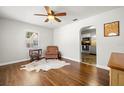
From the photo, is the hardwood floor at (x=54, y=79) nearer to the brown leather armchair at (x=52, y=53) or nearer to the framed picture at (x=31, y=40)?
the brown leather armchair at (x=52, y=53)

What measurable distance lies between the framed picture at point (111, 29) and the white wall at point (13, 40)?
4571 mm

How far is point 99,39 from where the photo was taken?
4.51 meters

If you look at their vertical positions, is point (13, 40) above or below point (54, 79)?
above

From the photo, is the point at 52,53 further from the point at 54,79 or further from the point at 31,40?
the point at 54,79

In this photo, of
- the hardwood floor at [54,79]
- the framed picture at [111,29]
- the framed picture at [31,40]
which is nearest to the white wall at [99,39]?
the framed picture at [111,29]

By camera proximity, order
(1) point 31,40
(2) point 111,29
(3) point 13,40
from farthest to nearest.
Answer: (1) point 31,40, (3) point 13,40, (2) point 111,29

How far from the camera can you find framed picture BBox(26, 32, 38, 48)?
21.6ft

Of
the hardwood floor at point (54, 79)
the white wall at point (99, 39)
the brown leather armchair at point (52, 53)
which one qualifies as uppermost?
the white wall at point (99, 39)

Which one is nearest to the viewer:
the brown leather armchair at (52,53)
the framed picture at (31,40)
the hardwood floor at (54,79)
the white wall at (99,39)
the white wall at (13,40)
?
the hardwood floor at (54,79)

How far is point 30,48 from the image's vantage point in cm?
672

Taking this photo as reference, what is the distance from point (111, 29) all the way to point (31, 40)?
4827 mm

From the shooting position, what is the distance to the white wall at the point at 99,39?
12.2 feet

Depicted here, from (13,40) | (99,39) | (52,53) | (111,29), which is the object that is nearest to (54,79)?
(99,39)
